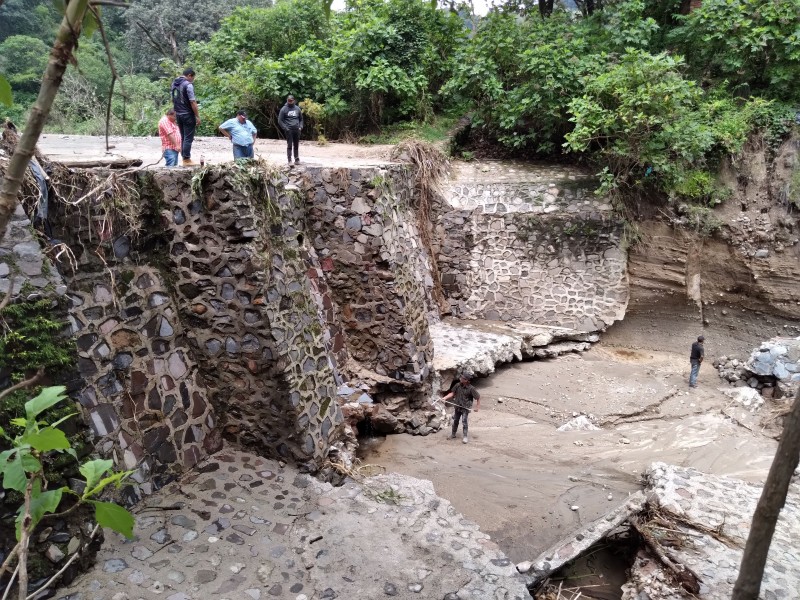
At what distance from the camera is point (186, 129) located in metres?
5.86

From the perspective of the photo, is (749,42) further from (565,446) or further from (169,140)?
(169,140)

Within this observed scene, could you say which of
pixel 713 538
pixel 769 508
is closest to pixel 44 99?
pixel 769 508

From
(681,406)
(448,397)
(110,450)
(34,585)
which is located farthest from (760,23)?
(34,585)

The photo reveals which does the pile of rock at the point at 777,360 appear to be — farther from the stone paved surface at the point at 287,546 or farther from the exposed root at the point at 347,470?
the exposed root at the point at 347,470

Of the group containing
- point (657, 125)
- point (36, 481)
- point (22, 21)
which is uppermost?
point (22, 21)

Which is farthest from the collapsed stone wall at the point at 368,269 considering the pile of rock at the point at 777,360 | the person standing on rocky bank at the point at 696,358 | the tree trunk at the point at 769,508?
the tree trunk at the point at 769,508

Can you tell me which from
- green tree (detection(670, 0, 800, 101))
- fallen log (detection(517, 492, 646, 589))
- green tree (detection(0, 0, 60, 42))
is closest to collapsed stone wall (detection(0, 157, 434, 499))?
fallen log (detection(517, 492, 646, 589))

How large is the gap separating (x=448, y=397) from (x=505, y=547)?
2337 mm

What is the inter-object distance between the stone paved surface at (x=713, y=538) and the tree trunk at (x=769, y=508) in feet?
10.1

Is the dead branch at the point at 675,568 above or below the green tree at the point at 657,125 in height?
below

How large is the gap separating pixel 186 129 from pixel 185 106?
0.76 ft

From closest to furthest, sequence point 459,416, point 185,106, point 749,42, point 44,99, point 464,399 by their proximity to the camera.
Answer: point 44,99 → point 185,106 → point 464,399 → point 459,416 → point 749,42

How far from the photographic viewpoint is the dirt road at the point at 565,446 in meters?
5.44

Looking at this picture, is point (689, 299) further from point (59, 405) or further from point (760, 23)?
point (59, 405)
